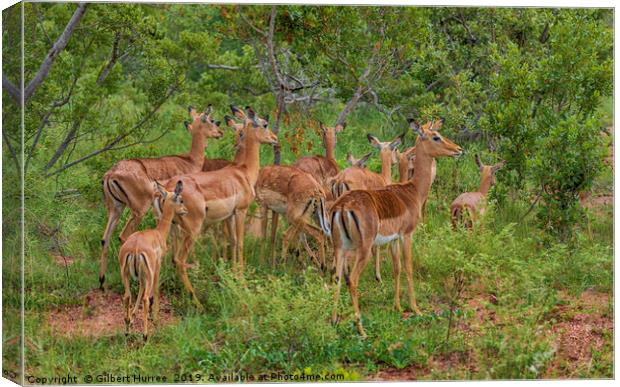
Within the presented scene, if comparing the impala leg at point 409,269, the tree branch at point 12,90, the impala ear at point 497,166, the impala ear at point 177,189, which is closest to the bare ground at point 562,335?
the impala leg at point 409,269

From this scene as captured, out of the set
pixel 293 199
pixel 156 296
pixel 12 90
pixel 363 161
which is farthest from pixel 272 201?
pixel 12 90

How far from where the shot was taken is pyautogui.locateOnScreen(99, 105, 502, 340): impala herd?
11086mm

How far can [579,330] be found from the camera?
444 inches

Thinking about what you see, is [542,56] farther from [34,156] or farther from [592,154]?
[34,156]

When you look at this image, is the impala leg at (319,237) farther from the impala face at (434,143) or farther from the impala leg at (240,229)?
the impala face at (434,143)

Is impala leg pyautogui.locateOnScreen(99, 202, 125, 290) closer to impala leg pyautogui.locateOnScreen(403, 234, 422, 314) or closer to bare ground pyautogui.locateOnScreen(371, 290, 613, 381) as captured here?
impala leg pyautogui.locateOnScreen(403, 234, 422, 314)

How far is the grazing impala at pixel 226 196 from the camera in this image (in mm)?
11500

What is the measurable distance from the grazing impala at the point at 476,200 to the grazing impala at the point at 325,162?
1213 millimetres

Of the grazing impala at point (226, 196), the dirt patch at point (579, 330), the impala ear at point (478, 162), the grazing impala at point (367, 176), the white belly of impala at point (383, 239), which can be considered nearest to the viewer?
the dirt patch at point (579, 330)

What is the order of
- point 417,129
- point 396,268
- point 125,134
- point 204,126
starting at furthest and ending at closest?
point 204,126 < point 125,134 < point 417,129 < point 396,268

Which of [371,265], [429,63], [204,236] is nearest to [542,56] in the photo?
[429,63]

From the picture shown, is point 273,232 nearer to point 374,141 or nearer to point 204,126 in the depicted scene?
point 204,126

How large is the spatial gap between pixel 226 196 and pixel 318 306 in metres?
1.64

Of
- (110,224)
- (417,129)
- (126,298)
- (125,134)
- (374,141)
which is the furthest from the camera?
(374,141)
